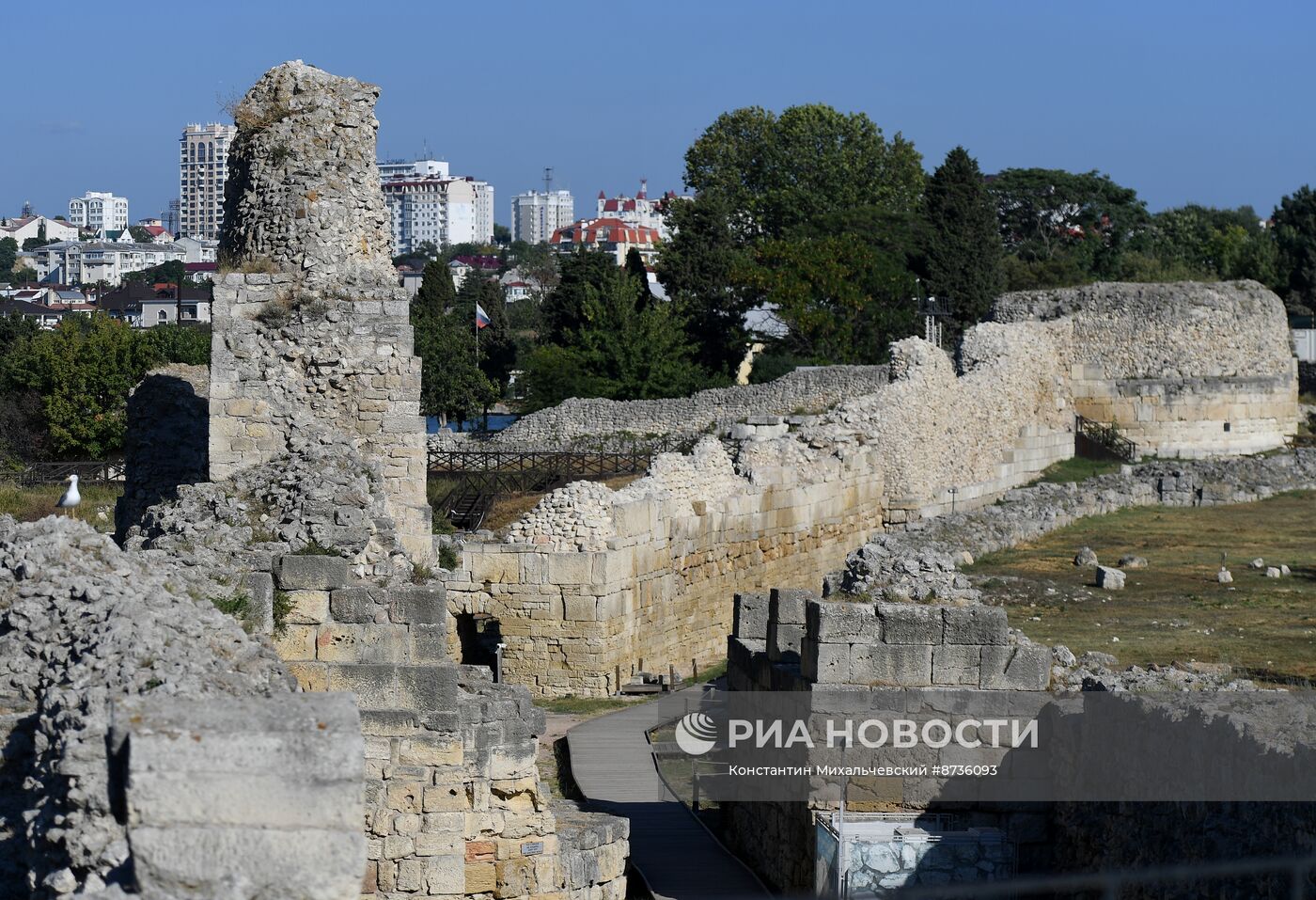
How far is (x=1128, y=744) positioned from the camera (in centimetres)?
945

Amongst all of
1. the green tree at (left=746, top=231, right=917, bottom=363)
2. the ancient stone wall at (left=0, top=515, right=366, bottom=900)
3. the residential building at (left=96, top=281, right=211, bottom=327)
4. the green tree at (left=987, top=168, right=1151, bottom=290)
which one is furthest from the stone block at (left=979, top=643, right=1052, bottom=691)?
the residential building at (left=96, top=281, right=211, bottom=327)

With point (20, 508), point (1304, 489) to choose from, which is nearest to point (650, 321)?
point (1304, 489)

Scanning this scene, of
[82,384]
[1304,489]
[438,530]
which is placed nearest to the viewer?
[438,530]

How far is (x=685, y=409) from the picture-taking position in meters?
38.6

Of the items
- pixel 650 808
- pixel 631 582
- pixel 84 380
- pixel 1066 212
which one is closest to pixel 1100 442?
pixel 84 380

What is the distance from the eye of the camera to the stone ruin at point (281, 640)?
4.62 meters

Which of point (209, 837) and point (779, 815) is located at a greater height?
point (209, 837)

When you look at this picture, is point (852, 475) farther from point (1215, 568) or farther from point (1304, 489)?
point (1304, 489)

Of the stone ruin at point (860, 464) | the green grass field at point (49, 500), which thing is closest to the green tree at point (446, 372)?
the stone ruin at point (860, 464)

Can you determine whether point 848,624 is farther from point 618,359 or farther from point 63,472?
point 618,359

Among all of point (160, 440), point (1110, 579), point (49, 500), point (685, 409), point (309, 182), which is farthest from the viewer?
point (685, 409)

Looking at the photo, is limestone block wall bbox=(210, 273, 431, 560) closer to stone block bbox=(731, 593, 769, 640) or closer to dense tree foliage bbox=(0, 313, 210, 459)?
stone block bbox=(731, 593, 769, 640)

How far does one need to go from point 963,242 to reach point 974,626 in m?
43.2

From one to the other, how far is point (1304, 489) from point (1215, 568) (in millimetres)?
12024
